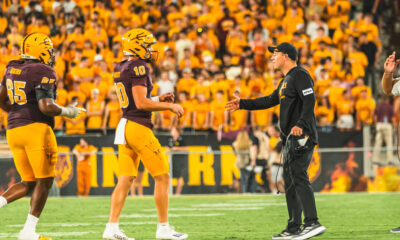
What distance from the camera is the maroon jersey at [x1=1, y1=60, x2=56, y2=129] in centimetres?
779

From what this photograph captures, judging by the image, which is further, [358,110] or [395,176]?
[358,110]

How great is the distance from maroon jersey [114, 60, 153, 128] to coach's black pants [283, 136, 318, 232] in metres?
1.57

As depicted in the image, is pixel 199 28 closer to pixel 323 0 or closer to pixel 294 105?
pixel 323 0

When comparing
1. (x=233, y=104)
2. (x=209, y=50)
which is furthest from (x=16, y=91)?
(x=209, y=50)

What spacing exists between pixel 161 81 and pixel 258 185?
366cm

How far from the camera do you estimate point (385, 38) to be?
2139 cm

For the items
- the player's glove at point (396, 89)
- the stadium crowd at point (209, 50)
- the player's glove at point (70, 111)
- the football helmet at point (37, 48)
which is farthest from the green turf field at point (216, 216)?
the stadium crowd at point (209, 50)

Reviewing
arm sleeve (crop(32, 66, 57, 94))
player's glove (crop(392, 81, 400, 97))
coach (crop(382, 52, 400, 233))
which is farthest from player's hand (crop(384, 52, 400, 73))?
arm sleeve (crop(32, 66, 57, 94))

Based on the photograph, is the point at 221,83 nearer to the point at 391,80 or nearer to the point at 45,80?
the point at 391,80

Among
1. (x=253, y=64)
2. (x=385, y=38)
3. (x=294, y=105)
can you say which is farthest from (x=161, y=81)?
(x=294, y=105)

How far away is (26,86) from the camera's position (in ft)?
25.6

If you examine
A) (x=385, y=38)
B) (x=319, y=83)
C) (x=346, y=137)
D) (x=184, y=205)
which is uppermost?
(x=385, y=38)

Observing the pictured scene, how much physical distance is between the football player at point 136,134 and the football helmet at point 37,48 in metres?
0.74

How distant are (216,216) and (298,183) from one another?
143 inches
